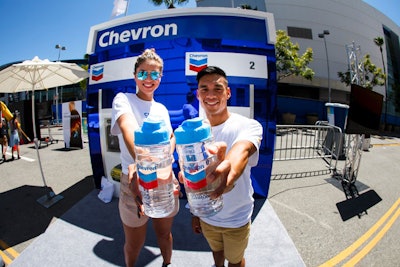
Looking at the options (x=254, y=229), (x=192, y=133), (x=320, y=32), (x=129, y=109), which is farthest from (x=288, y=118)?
(x=192, y=133)

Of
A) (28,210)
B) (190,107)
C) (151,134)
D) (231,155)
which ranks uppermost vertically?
(190,107)

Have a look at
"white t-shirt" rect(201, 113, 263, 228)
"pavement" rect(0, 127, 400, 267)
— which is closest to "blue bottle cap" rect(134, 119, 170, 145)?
"white t-shirt" rect(201, 113, 263, 228)

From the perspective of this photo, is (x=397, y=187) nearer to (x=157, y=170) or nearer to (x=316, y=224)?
(x=316, y=224)

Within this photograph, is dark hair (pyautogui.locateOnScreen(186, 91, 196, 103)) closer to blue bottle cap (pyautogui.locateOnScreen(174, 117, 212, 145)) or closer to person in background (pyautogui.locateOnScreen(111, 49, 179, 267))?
person in background (pyautogui.locateOnScreen(111, 49, 179, 267))

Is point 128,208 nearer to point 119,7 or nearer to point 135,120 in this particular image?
point 135,120

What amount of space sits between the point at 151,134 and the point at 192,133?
23 centimetres

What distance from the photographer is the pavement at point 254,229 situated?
2.90m

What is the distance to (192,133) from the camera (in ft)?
3.83

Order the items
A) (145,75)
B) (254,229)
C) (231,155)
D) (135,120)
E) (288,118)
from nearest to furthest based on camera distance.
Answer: (231,155) < (135,120) < (145,75) < (254,229) < (288,118)

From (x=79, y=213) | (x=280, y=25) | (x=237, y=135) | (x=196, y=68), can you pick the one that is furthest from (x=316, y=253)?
(x=280, y=25)

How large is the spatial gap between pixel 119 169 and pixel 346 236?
14.6 feet

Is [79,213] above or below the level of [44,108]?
below

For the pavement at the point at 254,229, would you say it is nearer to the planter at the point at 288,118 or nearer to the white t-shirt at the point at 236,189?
the white t-shirt at the point at 236,189

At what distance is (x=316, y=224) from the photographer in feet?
12.4
